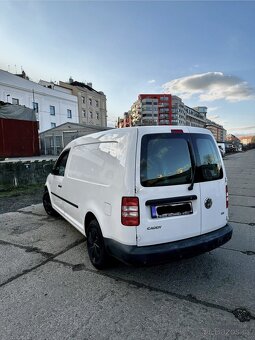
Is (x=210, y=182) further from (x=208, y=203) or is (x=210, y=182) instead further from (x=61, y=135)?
(x=61, y=135)

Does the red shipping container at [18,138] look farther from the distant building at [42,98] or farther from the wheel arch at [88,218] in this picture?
the distant building at [42,98]

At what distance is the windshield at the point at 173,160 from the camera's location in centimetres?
294

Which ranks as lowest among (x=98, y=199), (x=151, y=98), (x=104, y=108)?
(x=98, y=199)

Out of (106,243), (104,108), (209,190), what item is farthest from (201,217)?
(104,108)

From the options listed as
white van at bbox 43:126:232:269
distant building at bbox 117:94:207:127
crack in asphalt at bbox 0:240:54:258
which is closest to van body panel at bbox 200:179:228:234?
white van at bbox 43:126:232:269

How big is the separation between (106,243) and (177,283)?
101cm

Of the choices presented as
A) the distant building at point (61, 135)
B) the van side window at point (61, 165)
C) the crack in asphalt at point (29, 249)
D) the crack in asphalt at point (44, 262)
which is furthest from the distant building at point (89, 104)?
the crack in asphalt at point (44, 262)

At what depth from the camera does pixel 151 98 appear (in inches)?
4870

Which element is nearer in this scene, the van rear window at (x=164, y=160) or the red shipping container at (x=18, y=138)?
the van rear window at (x=164, y=160)

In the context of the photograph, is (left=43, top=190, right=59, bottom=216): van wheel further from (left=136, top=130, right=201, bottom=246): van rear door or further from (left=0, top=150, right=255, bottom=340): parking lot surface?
(left=136, top=130, right=201, bottom=246): van rear door

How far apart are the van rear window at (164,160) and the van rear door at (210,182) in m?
0.20

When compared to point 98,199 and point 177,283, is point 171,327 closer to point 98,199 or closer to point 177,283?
point 177,283

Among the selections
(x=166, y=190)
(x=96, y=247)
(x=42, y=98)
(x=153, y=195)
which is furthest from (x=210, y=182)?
(x=42, y=98)

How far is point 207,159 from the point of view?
11.3 ft
